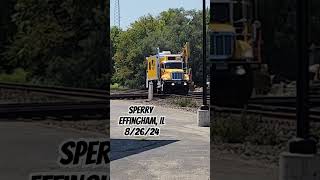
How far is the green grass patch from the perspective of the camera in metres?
6.46

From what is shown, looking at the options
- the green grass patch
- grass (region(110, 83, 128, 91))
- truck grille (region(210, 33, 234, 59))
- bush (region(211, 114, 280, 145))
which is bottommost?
bush (region(211, 114, 280, 145))

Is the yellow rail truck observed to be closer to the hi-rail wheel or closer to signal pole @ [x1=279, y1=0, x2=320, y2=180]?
the hi-rail wheel

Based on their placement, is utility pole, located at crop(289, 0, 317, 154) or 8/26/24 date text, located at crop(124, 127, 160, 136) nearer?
utility pole, located at crop(289, 0, 317, 154)

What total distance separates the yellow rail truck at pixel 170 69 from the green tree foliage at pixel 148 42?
152 mm

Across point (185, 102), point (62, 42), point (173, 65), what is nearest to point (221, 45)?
point (62, 42)

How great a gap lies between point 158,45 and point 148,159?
4105 mm

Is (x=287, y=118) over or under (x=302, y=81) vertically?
under

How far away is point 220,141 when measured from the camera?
21.1 feet

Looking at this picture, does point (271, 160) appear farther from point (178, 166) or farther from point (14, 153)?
point (14, 153)

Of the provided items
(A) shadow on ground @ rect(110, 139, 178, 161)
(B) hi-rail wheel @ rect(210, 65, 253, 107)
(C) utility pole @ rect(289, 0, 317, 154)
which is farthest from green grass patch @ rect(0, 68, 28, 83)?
(C) utility pole @ rect(289, 0, 317, 154)

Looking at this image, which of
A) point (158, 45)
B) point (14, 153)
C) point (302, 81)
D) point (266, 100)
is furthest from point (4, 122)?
point (158, 45)

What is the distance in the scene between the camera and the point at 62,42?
6.50 meters

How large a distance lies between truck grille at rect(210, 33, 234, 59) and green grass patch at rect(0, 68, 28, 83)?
7.35 ft

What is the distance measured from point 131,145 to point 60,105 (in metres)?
2.25
